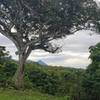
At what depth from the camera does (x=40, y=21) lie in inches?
1497

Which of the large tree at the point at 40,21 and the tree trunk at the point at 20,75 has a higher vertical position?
the large tree at the point at 40,21

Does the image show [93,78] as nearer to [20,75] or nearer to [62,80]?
[20,75]

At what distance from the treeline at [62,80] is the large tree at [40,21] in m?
2.52

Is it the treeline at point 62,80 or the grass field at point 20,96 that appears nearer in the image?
the grass field at point 20,96

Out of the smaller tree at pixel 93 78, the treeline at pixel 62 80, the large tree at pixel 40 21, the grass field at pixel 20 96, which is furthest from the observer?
the large tree at pixel 40 21

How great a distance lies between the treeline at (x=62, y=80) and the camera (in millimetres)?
29866

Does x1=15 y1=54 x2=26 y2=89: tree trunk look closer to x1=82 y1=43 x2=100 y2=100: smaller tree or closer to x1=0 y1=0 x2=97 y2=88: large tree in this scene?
x1=0 y1=0 x2=97 y2=88: large tree

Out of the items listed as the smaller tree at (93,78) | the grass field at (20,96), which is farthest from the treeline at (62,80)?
the grass field at (20,96)

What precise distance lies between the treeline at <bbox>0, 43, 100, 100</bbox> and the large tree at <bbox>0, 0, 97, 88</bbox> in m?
2.52

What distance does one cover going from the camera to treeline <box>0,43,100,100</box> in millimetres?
29866

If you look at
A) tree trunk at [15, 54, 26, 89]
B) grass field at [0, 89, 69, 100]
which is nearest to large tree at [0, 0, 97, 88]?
tree trunk at [15, 54, 26, 89]

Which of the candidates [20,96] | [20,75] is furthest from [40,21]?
[20,96]

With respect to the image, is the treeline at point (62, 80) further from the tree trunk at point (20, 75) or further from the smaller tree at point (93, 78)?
the tree trunk at point (20, 75)

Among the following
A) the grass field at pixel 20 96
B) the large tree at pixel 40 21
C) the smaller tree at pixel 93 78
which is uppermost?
the large tree at pixel 40 21
